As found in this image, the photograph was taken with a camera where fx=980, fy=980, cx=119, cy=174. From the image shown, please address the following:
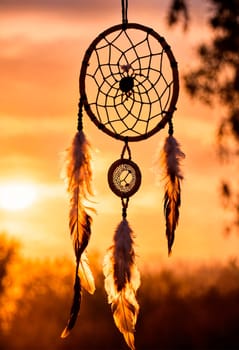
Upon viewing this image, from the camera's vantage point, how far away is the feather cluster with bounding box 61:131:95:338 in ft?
16.5

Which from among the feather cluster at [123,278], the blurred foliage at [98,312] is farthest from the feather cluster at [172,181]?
the blurred foliage at [98,312]

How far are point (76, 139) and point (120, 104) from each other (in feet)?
1.15

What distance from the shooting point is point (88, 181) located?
5.12 m

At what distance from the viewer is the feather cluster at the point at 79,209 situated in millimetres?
5031

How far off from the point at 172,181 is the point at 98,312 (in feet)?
30.5

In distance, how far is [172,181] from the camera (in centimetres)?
516

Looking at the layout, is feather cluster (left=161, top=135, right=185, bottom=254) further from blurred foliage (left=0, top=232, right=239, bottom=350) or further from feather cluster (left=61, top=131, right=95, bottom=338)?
blurred foliage (left=0, top=232, right=239, bottom=350)

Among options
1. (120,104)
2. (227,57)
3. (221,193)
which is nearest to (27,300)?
(221,193)

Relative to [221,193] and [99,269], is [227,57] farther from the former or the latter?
[99,269]

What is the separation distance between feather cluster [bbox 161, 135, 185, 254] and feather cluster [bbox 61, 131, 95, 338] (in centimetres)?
41

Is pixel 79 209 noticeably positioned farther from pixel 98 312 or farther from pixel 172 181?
pixel 98 312

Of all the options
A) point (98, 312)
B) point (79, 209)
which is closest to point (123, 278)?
point (79, 209)

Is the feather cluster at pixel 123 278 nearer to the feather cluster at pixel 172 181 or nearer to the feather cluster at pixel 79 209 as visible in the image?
the feather cluster at pixel 79 209

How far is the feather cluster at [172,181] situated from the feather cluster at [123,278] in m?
0.23
